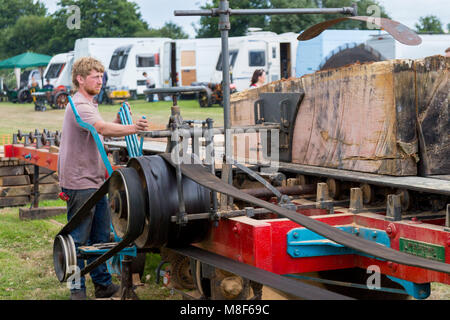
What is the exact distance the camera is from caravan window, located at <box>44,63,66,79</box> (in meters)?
34.8

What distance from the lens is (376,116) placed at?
3.61 metres

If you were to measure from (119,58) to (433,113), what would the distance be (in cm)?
2818

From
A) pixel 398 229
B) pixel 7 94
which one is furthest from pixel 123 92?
pixel 398 229

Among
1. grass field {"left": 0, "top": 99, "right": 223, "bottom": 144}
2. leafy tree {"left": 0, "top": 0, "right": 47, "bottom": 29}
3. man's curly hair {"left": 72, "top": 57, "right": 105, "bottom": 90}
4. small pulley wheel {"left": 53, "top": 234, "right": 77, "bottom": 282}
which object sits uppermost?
leafy tree {"left": 0, "top": 0, "right": 47, "bottom": 29}

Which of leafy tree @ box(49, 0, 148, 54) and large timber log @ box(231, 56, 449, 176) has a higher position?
leafy tree @ box(49, 0, 148, 54)

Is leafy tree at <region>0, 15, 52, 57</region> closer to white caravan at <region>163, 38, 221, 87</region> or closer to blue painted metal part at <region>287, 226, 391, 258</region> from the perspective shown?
white caravan at <region>163, 38, 221, 87</region>

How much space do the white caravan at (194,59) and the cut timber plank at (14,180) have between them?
21736 millimetres

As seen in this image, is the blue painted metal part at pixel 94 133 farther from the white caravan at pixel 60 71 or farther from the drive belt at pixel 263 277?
the white caravan at pixel 60 71

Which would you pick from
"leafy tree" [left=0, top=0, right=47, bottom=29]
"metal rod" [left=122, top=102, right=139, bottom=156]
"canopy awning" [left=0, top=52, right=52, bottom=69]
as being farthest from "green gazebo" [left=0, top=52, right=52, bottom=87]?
"metal rod" [left=122, top=102, right=139, bottom=156]

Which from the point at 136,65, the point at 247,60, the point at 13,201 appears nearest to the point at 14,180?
the point at 13,201

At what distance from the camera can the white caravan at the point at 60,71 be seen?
33719 millimetres

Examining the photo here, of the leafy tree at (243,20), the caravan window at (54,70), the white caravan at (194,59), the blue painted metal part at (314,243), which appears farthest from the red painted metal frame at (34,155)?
the leafy tree at (243,20)

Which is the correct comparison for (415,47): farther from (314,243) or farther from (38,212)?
(314,243)

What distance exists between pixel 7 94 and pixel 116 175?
1408 inches
